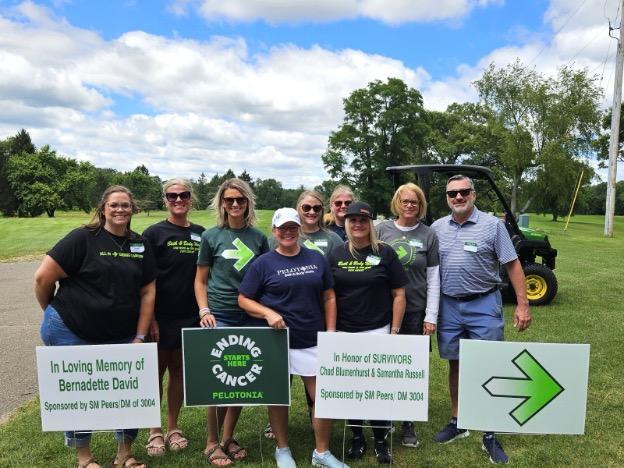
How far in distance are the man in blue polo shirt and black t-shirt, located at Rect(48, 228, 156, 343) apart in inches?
82.5

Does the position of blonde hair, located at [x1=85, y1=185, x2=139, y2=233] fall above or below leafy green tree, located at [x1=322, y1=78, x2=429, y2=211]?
below

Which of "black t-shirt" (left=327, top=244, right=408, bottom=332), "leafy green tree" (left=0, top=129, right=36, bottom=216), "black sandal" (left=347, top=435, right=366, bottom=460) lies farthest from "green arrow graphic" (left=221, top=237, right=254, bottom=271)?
"leafy green tree" (left=0, top=129, right=36, bottom=216)

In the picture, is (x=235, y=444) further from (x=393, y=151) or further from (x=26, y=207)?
(x=26, y=207)

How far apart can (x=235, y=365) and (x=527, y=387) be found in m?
1.82

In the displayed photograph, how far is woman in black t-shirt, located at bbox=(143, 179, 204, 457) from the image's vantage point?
11.2 feet

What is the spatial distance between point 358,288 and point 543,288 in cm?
604

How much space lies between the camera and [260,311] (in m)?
3.12

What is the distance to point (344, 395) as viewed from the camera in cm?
319

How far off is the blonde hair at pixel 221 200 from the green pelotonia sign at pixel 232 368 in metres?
0.73

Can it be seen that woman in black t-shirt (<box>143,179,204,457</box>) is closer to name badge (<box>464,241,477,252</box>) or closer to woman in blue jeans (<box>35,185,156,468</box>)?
woman in blue jeans (<box>35,185,156,468</box>)

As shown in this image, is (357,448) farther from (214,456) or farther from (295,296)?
(295,296)

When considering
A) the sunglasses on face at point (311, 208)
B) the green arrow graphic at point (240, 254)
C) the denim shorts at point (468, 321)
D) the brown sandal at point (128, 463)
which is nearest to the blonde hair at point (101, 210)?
the green arrow graphic at point (240, 254)

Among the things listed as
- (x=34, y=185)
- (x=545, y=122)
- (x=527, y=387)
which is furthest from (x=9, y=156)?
(x=527, y=387)

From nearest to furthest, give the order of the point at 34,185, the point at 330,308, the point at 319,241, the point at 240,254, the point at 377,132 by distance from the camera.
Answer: the point at 330,308
the point at 240,254
the point at 319,241
the point at 377,132
the point at 34,185
